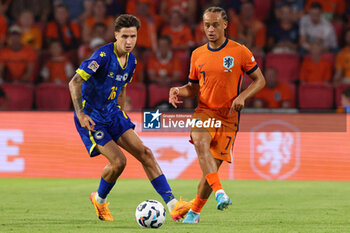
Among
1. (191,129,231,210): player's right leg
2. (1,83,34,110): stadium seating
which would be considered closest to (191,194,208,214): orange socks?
(191,129,231,210): player's right leg

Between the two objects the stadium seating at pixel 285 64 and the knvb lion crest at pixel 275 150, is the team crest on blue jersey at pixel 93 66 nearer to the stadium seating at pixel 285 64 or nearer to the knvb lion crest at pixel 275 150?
the knvb lion crest at pixel 275 150

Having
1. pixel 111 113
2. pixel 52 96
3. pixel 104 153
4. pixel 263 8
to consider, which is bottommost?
pixel 52 96

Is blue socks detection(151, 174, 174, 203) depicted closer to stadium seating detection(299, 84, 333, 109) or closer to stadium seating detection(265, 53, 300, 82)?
stadium seating detection(299, 84, 333, 109)

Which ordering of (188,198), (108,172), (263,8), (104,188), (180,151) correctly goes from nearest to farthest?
1. (108,172)
2. (104,188)
3. (188,198)
4. (180,151)
5. (263,8)

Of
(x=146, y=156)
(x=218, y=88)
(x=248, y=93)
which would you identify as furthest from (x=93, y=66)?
(x=248, y=93)

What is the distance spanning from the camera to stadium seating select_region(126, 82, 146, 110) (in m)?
13.7

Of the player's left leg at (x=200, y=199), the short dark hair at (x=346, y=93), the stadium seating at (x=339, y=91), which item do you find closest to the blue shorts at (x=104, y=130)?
the player's left leg at (x=200, y=199)

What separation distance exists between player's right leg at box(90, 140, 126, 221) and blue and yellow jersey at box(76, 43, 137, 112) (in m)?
0.43

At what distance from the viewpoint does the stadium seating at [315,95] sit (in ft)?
45.4

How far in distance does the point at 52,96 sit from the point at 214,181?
27.5 feet

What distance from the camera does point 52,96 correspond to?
46.6 ft

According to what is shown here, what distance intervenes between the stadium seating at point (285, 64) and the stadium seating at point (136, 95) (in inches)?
107

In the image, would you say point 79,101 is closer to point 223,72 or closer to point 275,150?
point 223,72

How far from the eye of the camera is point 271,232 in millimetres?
5973
